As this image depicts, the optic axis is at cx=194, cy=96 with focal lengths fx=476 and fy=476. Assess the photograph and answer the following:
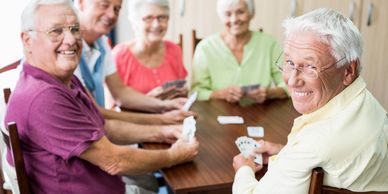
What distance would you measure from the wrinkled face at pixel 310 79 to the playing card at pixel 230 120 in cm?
86

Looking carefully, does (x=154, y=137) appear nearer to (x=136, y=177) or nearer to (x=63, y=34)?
(x=136, y=177)

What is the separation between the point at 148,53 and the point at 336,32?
5.48 feet

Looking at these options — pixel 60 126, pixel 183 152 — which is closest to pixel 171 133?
pixel 183 152

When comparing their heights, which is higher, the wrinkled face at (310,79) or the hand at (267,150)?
the wrinkled face at (310,79)

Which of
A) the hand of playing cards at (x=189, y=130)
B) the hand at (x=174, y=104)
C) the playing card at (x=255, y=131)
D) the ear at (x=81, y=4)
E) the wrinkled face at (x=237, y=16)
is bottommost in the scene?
the playing card at (x=255, y=131)

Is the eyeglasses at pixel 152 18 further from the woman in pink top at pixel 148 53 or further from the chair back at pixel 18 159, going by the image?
the chair back at pixel 18 159

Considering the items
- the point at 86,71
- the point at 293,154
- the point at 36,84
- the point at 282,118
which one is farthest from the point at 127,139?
the point at 293,154

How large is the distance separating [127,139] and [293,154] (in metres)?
1.03

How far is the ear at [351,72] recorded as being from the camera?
1237mm

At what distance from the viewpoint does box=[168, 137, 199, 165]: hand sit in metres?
1.72

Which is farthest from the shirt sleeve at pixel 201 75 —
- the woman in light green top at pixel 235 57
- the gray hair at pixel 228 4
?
the gray hair at pixel 228 4

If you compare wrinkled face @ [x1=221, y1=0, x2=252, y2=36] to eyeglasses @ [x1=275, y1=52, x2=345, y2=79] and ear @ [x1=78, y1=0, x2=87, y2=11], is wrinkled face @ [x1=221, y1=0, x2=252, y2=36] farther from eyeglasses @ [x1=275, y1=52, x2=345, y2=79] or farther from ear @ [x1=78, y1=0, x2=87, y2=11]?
eyeglasses @ [x1=275, y1=52, x2=345, y2=79]

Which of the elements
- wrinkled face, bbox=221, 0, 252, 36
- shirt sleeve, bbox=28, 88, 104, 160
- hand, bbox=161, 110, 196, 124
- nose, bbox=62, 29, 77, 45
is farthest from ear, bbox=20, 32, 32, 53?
wrinkled face, bbox=221, 0, 252, 36

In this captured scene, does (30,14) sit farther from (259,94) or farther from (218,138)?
(259,94)
